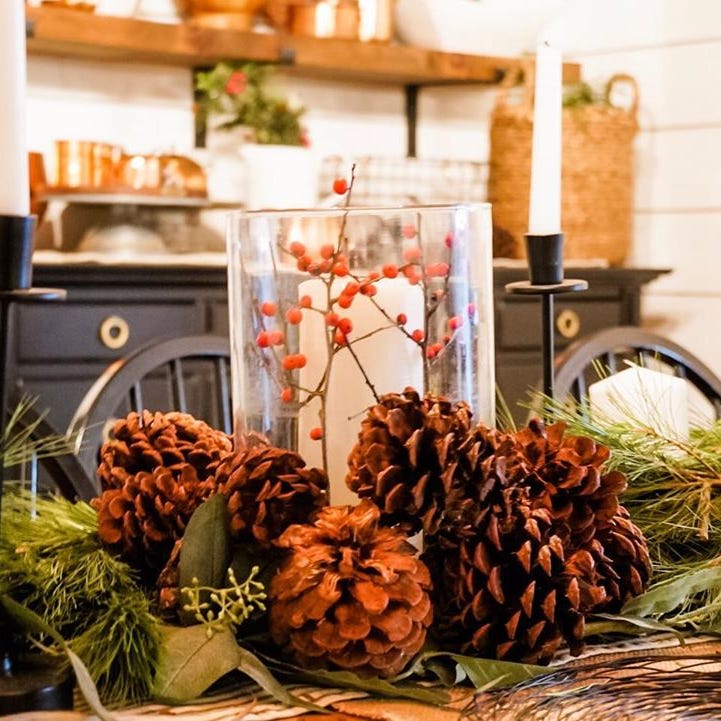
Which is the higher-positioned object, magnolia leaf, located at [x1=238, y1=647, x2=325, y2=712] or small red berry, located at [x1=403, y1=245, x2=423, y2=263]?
small red berry, located at [x1=403, y1=245, x2=423, y2=263]

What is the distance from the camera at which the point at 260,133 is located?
2.93 m

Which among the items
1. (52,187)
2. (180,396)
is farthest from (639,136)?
(180,396)

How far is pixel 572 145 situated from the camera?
3172 mm

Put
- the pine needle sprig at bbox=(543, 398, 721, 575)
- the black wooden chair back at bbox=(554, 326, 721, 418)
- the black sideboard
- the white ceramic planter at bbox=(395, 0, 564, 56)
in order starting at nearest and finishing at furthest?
the pine needle sprig at bbox=(543, 398, 721, 575) < the black wooden chair back at bbox=(554, 326, 721, 418) < the black sideboard < the white ceramic planter at bbox=(395, 0, 564, 56)

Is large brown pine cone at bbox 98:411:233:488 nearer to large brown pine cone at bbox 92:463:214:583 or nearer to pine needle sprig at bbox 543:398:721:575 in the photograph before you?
large brown pine cone at bbox 92:463:214:583

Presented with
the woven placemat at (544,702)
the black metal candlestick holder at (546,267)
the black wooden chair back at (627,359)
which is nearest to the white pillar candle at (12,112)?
the woven placemat at (544,702)

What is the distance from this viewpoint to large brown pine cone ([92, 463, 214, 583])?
72cm

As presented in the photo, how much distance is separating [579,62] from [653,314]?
64cm

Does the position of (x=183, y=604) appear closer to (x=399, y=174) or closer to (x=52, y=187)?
(x=52, y=187)

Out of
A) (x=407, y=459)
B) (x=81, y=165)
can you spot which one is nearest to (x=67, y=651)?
(x=407, y=459)

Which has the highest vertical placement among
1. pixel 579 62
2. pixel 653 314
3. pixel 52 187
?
pixel 579 62

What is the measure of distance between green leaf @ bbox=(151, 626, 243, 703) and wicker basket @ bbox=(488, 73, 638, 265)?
2.59 meters

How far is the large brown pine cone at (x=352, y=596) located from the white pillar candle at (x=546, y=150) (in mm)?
298

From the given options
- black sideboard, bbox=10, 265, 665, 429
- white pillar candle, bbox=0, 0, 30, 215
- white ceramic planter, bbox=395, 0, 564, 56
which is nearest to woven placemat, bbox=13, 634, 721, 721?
white pillar candle, bbox=0, 0, 30, 215
